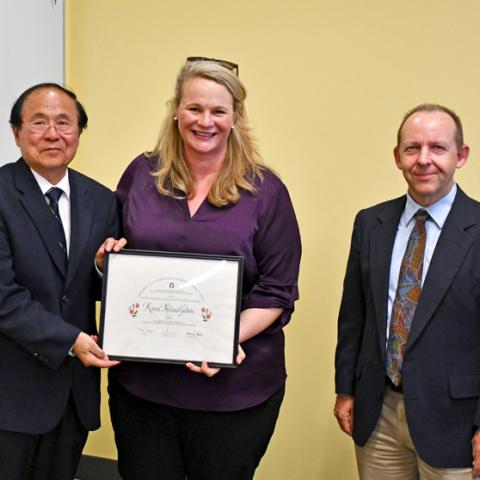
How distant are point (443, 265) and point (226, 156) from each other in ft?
2.23

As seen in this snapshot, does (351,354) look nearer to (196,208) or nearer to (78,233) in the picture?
(196,208)

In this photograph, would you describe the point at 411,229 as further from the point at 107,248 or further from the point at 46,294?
the point at 46,294

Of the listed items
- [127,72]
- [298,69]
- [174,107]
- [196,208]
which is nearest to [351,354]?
[196,208]

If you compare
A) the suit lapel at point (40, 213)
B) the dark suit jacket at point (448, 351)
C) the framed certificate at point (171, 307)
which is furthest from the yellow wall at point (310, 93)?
the suit lapel at point (40, 213)

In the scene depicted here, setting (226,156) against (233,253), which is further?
(226,156)

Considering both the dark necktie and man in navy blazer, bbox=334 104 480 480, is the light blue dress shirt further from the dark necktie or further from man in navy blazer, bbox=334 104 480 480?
the dark necktie

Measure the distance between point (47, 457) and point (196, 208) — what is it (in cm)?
81

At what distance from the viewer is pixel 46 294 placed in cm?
167

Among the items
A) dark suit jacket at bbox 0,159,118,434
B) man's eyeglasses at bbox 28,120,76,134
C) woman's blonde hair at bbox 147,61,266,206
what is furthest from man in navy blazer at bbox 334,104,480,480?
man's eyeglasses at bbox 28,120,76,134

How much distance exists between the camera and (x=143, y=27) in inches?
110

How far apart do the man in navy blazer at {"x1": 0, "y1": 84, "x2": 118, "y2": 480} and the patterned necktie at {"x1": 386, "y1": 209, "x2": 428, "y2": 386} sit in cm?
78

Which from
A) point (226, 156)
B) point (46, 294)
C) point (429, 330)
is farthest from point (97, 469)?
point (429, 330)

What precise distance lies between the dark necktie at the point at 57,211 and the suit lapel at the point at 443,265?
96cm

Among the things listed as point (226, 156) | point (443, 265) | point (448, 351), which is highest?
point (226, 156)
